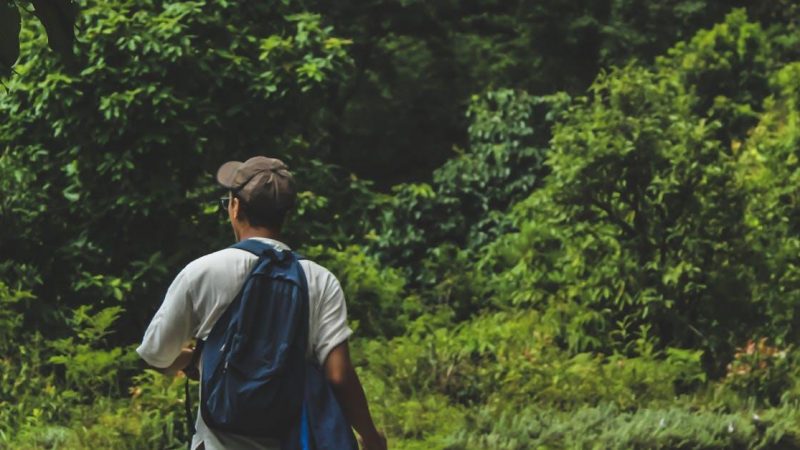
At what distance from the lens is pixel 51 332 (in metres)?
9.38

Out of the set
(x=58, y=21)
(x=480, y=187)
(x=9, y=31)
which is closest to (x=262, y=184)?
(x=58, y=21)

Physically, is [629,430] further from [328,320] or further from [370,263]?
[328,320]

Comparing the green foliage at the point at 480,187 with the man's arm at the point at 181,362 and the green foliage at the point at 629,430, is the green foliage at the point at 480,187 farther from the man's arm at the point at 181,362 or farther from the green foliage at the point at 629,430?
the man's arm at the point at 181,362

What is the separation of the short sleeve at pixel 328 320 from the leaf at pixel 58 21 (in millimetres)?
1336

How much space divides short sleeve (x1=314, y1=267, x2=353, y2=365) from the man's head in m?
0.21

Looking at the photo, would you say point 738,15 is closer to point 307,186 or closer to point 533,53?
point 533,53

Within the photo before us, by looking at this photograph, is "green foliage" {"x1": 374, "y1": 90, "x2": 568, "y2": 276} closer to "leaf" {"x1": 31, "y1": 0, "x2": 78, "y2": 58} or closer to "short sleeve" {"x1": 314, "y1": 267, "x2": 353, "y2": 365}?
"short sleeve" {"x1": 314, "y1": 267, "x2": 353, "y2": 365}

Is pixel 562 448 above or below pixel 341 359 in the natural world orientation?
below

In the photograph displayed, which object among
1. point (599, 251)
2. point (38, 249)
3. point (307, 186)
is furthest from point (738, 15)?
point (38, 249)

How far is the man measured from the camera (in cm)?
395

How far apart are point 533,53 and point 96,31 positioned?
14.4 m

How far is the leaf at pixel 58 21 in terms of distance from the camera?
112 inches

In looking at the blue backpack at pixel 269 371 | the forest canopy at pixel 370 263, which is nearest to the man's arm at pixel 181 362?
the blue backpack at pixel 269 371

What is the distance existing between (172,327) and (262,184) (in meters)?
0.44
